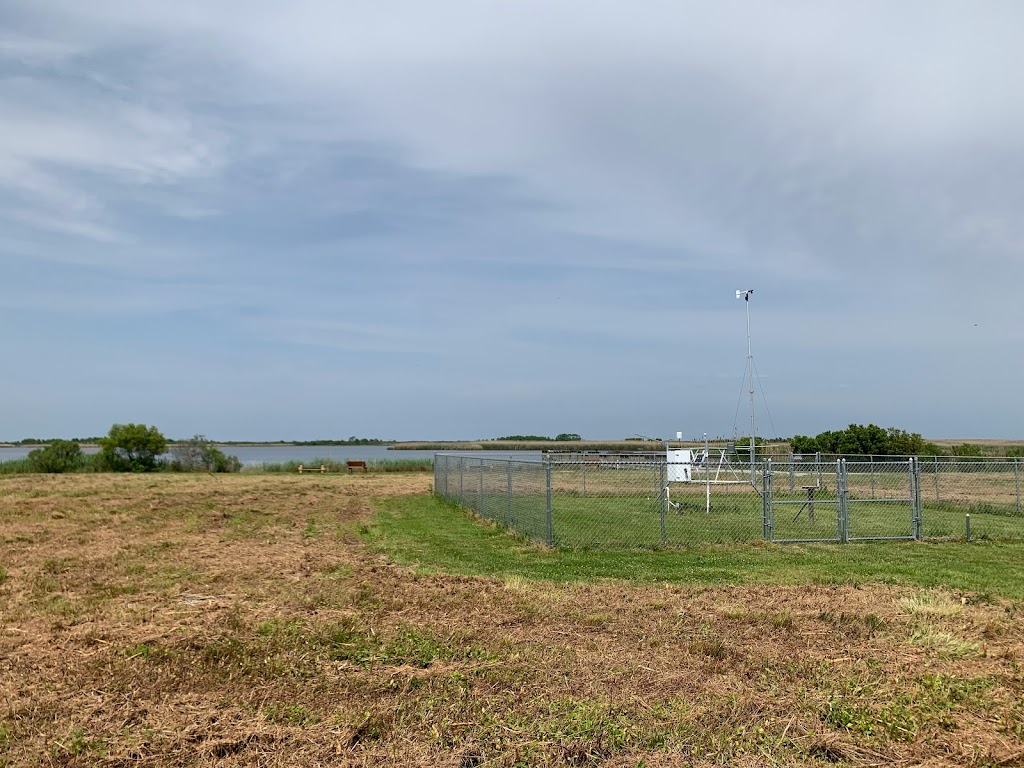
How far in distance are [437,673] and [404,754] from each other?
4.71ft

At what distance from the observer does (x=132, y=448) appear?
48.3m

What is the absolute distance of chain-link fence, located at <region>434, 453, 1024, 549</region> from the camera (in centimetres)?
1495

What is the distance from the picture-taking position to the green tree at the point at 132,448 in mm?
47588

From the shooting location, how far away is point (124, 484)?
32.4 metres

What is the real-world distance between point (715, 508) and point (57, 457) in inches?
1562

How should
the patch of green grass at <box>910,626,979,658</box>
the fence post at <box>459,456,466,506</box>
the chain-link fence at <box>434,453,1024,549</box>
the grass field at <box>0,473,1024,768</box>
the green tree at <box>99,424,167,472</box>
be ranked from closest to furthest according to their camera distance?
the grass field at <box>0,473,1024,768</box>, the patch of green grass at <box>910,626,979,658</box>, the chain-link fence at <box>434,453,1024,549</box>, the fence post at <box>459,456,466,506</box>, the green tree at <box>99,424,167,472</box>

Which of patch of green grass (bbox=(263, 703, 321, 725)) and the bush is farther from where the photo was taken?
the bush

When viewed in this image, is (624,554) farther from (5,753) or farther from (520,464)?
(5,753)

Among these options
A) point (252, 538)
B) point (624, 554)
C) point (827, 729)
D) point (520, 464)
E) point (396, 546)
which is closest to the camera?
point (827, 729)

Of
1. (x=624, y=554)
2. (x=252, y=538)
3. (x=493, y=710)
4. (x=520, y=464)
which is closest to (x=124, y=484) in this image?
(x=252, y=538)

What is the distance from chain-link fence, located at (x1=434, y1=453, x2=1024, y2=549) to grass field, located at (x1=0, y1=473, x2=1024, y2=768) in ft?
8.03

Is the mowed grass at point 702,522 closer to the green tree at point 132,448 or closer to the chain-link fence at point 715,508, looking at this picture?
the chain-link fence at point 715,508

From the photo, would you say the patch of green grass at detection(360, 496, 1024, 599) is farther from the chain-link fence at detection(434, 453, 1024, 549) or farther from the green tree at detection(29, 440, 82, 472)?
the green tree at detection(29, 440, 82, 472)

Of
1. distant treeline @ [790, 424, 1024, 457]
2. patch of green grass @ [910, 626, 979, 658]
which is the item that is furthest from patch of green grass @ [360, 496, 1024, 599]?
distant treeline @ [790, 424, 1024, 457]
